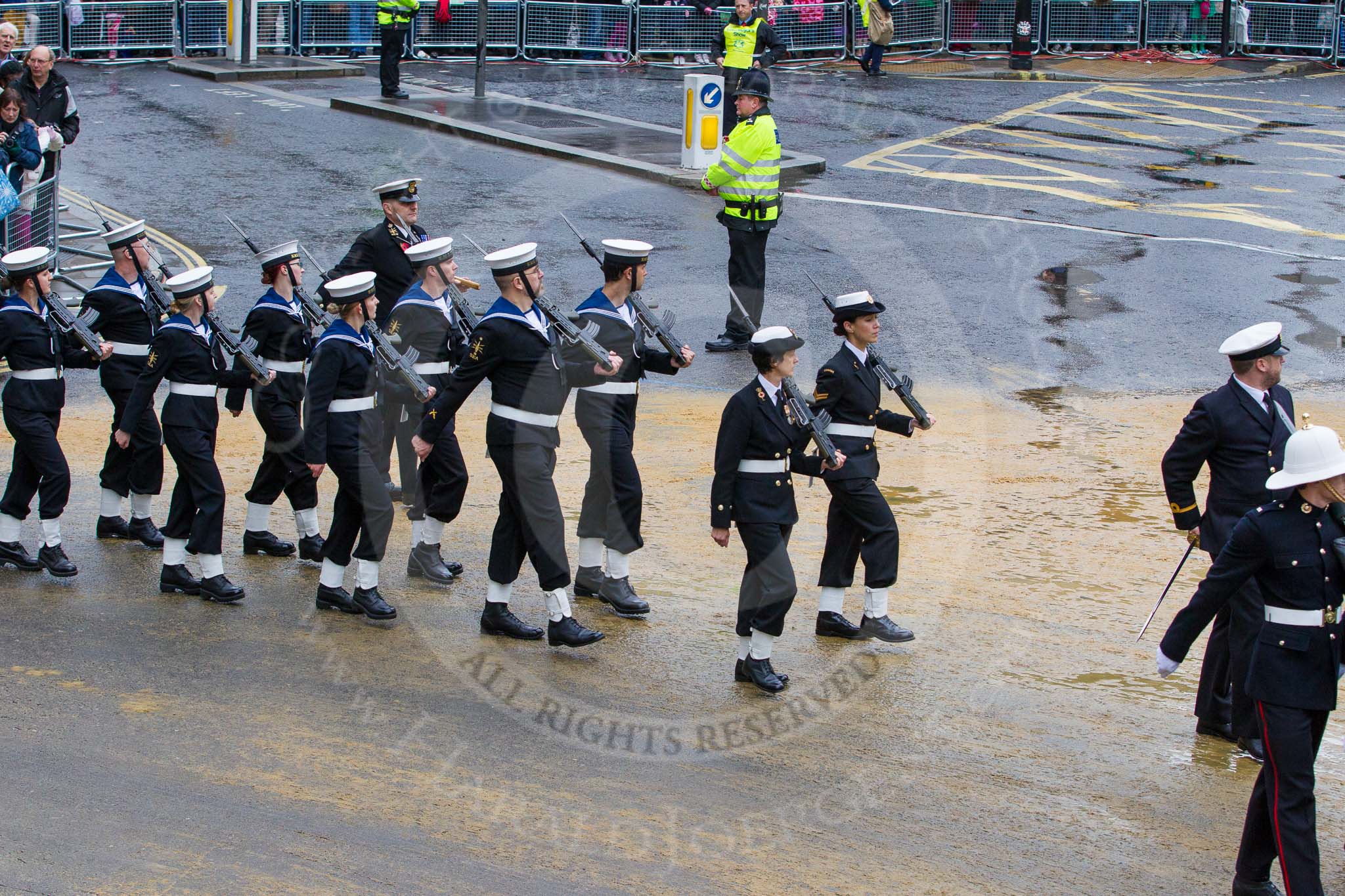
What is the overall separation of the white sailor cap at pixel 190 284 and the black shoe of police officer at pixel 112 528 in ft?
5.23

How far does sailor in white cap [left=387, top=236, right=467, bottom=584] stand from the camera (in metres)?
9.11

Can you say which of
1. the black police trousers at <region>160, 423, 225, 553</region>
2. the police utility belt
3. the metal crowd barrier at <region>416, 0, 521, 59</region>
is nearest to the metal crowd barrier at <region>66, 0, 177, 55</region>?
the metal crowd barrier at <region>416, 0, 521, 59</region>

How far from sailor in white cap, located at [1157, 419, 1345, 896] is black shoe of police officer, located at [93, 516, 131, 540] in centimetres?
656

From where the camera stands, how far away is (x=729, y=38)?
20.9m

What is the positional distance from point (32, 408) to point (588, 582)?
3.32 m

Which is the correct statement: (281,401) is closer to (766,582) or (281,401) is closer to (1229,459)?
(766,582)

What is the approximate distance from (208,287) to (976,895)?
5550 mm

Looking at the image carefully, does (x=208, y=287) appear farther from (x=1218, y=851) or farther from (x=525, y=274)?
(x=1218, y=851)

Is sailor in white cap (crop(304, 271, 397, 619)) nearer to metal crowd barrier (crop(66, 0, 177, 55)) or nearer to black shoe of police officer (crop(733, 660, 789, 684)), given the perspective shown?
black shoe of police officer (crop(733, 660, 789, 684))

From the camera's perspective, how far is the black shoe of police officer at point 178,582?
8.90 metres

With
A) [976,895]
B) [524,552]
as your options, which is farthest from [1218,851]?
[524,552]

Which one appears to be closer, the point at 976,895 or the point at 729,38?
the point at 976,895

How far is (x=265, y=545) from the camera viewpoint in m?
9.72

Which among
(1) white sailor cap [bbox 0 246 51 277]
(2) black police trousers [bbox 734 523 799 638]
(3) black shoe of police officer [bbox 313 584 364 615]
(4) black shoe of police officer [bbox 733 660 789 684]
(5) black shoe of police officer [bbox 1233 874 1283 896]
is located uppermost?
(1) white sailor cap [bbox 0 246 51 277]
